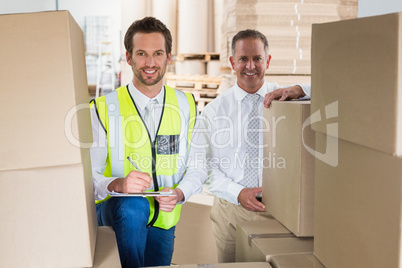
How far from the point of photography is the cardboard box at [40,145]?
101 centimetres

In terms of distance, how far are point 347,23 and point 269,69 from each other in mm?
1712

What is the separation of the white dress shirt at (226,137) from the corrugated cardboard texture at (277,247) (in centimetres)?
78

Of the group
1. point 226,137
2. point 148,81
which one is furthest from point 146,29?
point 226,137

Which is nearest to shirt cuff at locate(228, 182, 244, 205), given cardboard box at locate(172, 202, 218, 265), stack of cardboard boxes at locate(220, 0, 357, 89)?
cardboard box at locate(172, 202, 218, 265)

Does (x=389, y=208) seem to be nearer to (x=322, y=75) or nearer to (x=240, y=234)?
(x=322, y=75)

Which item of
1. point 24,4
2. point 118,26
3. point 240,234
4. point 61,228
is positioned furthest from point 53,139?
point 118,26

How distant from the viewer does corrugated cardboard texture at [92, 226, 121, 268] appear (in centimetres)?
122

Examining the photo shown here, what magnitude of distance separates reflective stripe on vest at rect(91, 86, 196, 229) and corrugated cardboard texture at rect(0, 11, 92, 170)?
888 mm

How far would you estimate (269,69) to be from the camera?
8.84 ft

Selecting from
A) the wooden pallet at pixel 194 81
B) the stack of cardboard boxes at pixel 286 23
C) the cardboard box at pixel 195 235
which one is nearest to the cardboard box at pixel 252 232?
the cardboard box at pixel 195 235

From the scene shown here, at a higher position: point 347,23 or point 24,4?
point 24,4

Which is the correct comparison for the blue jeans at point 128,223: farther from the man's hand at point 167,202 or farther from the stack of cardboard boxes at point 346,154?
the stack of cardboard boxes at point 346,154

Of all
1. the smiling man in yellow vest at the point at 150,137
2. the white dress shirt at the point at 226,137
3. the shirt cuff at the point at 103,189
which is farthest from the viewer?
the white dress shirt at the point at 226,137

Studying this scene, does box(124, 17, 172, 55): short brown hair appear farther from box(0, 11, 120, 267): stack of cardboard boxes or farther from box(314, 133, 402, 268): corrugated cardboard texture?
box(314, 133, 402, 268): corrugated cardboard texture
